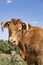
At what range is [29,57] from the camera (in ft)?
45.5

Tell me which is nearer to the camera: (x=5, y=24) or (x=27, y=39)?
(x=5, y=24)

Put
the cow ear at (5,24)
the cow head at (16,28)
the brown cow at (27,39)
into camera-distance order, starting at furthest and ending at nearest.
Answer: the cow ear at (5,24)
the brown cow at (27,39)
the cow head at (16,28)

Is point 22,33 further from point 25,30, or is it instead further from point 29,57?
point 29,57

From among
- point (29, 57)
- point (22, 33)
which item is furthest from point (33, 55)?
point (22, 33)

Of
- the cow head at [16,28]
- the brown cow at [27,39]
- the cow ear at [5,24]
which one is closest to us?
the cow head at [16,28]

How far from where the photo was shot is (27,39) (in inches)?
561

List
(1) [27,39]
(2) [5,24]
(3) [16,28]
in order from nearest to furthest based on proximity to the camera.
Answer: (3) [16,28]
(2) [5,24]
(1) [27,39]

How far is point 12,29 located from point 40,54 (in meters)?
1.74

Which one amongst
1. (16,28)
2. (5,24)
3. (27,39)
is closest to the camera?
(16,28)

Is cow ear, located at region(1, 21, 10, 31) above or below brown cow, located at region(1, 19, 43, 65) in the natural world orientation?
above

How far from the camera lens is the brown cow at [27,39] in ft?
45.2

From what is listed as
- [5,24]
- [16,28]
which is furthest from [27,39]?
[5,24]

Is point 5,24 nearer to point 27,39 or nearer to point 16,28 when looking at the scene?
point 16,28

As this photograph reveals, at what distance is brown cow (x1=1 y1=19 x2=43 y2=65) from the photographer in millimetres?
13773
